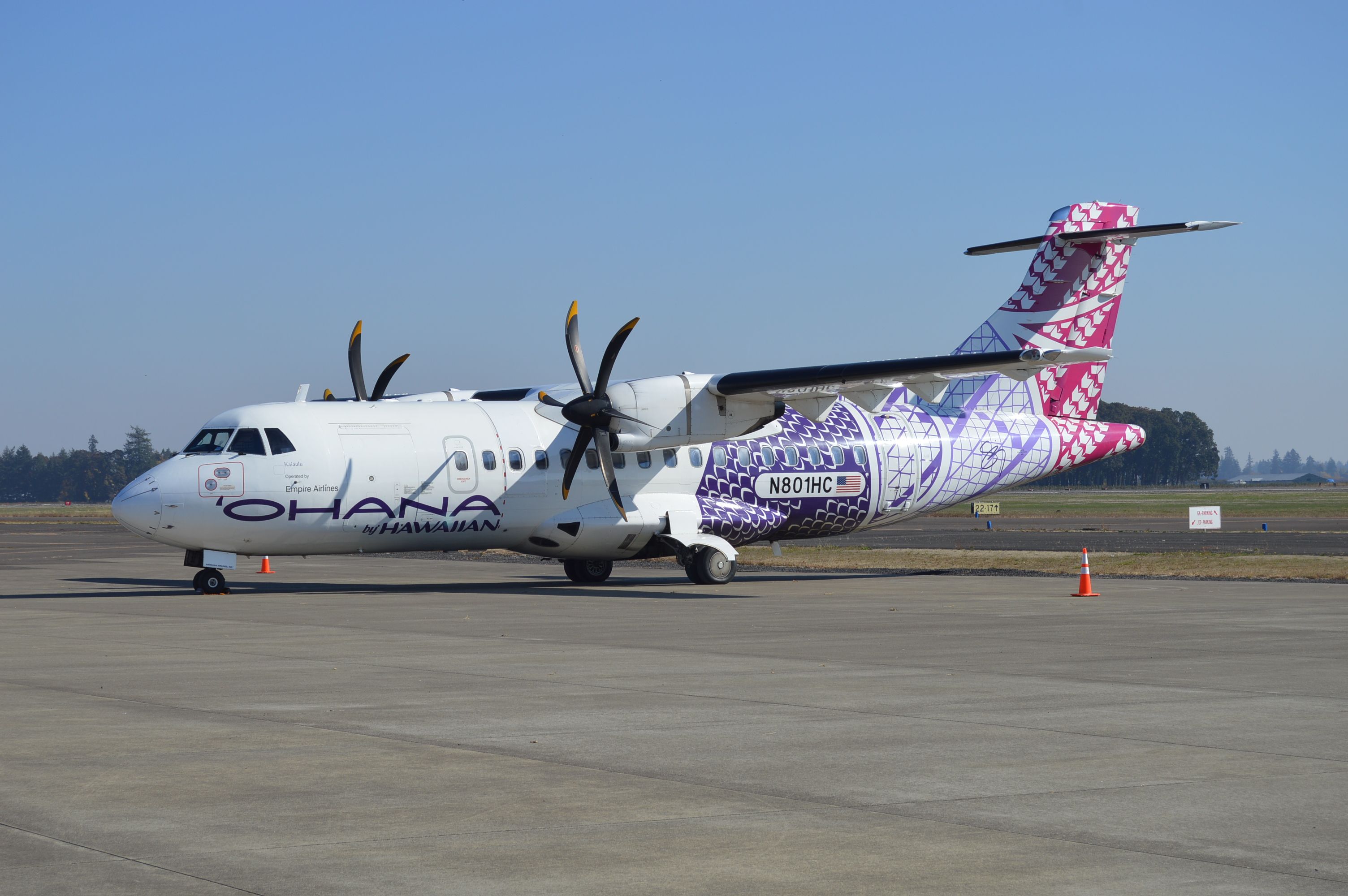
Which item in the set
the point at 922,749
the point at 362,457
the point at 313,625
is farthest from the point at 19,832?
the point at 362,457

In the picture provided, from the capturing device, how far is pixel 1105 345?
32469mm

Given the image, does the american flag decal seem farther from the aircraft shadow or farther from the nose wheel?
the nose wheel

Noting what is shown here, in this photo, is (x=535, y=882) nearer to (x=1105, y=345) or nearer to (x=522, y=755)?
(x=522, y=755)

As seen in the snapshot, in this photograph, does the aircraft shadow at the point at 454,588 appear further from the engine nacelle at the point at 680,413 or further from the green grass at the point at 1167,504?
the green grass at the point at 1167,504

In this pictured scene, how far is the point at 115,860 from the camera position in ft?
21.8

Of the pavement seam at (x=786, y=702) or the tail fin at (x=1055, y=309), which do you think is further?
the tail fin at (x=1055, y=309)

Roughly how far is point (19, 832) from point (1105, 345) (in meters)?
28.7

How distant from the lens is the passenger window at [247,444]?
2498cm

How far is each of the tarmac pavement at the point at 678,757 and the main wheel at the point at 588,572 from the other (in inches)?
393

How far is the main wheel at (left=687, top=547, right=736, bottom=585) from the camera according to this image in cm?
2803

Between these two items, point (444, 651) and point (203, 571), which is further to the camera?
point (203, 571)

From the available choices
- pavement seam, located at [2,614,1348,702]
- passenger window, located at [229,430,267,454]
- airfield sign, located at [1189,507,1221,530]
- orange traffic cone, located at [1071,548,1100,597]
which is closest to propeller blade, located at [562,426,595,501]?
passenger window, located at [229,430,267,454]

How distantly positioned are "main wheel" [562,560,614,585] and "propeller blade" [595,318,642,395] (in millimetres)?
4536

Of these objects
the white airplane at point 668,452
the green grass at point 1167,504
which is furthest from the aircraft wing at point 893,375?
the green grass at point 1167,504
